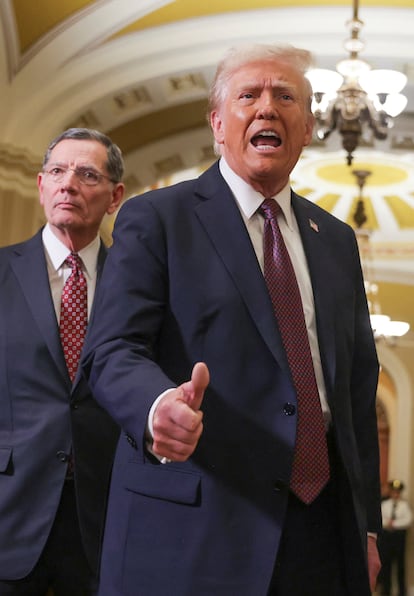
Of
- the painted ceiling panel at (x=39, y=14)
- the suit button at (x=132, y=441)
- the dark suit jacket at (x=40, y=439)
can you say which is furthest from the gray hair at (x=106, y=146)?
the painted ceiling panel at (x=39, y=14)

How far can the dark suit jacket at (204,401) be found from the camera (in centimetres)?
158

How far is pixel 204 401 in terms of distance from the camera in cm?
164

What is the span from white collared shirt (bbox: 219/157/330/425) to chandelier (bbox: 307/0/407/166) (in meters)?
4.27

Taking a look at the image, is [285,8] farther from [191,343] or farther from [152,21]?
[191,343]

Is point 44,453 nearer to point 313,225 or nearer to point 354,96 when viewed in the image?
point 313,225

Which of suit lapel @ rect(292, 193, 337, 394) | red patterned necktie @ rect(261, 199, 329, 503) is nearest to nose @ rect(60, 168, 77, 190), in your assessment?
suit lapel @ rect(292, 193, 337, 394)

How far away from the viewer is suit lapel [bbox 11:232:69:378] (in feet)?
7.22

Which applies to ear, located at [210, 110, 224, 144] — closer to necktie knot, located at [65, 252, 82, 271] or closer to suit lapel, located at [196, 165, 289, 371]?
suit lapel, located at [196, 165, 289, 371]

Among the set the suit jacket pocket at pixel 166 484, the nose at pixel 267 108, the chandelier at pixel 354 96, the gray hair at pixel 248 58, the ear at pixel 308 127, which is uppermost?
the chandelier at pixel 354 96

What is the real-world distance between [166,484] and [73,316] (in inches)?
29.8

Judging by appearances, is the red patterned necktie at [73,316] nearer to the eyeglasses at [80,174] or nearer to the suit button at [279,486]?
the eyeglasses at [80,174]

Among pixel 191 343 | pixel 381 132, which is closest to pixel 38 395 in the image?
pixel 191 343

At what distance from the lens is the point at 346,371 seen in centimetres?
183

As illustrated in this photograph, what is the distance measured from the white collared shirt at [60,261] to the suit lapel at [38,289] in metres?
0.03
